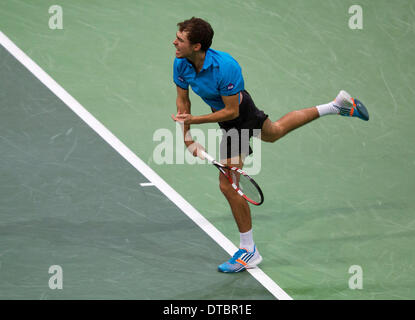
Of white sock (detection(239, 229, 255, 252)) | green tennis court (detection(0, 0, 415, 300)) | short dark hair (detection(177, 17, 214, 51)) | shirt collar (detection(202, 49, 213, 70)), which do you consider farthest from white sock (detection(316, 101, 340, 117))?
short dark hair (detection(177, 17, 214, 51))

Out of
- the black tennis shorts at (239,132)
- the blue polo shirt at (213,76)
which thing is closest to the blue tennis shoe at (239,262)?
the black tennis shorts at (239,132)

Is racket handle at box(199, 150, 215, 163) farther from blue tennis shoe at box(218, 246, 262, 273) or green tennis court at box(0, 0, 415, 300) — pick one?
green tennis court at box(0, 0, 415, 300)

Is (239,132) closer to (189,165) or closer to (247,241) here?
(247,241)

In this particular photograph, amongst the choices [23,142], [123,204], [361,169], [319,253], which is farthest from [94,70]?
[319,253]

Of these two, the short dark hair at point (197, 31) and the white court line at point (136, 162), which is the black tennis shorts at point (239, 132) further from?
the white court line at point (136, 162)

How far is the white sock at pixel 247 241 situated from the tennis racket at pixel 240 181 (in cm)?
44

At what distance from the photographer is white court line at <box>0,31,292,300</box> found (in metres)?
7.01

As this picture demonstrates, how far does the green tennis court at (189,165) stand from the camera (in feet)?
23.0

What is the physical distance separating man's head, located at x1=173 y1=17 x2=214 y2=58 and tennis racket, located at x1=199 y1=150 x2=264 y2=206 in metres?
0.95

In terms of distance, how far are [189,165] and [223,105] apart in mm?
2323

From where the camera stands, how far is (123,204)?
8.22m

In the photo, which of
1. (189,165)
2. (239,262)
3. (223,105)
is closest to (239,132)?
(223,105)

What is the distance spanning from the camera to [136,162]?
909 cm
